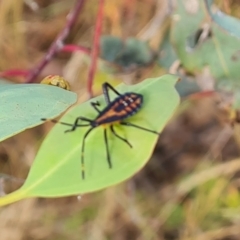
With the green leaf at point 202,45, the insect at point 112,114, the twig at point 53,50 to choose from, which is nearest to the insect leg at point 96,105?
the insect at point 112,114

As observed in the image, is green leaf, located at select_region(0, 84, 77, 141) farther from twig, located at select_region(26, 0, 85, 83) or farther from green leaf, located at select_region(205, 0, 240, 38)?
green leaf, located at select_region(205, 0, 240, 38)

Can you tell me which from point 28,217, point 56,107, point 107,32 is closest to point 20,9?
point 107,32

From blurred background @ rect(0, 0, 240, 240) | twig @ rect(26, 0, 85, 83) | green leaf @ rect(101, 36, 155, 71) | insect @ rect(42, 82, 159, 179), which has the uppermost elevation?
twig @ rect(26, 0, 85, 83)

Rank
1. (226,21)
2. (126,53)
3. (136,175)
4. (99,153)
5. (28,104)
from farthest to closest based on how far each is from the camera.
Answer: (136,175) < (126,53) < (226,21) < (99,153) < (28,104)

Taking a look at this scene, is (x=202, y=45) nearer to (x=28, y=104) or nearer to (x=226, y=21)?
(x=226, y=21)

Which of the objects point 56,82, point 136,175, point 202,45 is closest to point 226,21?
point 202,45

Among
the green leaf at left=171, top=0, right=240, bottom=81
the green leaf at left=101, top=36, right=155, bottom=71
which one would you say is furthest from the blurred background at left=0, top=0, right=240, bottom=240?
the green leaf at left=171, top=0, right=240, bottom=81

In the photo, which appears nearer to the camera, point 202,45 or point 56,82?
point 56,82
